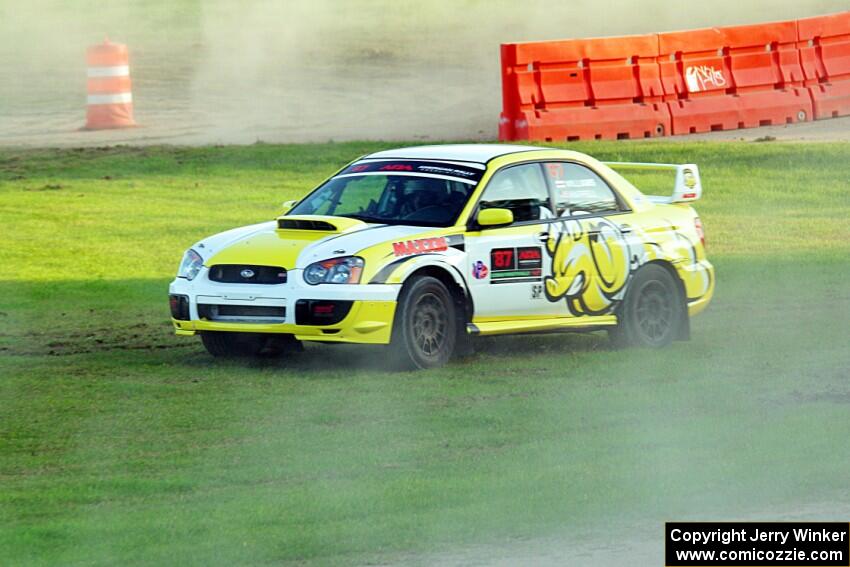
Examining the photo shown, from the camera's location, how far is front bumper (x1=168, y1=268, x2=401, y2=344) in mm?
11406

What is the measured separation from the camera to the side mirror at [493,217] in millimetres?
11977

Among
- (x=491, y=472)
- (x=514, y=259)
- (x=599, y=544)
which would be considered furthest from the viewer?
(x=514, y=259)

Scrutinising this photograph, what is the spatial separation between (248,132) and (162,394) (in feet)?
49.3

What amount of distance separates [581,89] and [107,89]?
6.80 m

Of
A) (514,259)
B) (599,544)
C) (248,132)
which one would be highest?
(248,132)

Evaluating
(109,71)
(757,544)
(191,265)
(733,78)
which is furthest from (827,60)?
(757,544)

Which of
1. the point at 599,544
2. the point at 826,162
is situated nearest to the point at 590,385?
the point at 599,544

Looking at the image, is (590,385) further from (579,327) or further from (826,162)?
(826,162)

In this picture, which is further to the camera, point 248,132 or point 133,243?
point 248,132

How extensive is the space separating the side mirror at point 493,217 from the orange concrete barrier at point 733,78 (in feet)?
40.3

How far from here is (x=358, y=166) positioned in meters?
12.9

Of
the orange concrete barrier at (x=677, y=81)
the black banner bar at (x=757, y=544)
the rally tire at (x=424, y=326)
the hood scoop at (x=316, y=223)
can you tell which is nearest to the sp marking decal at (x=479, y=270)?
the rally tire at (x=424, y=326)

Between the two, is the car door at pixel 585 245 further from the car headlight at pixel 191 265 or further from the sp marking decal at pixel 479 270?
the car headlight at pixel 191 265

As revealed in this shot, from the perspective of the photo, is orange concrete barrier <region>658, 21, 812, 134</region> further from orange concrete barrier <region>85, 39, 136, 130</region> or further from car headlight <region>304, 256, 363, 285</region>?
car headlight <region>304, 256, 363, 285</region>
